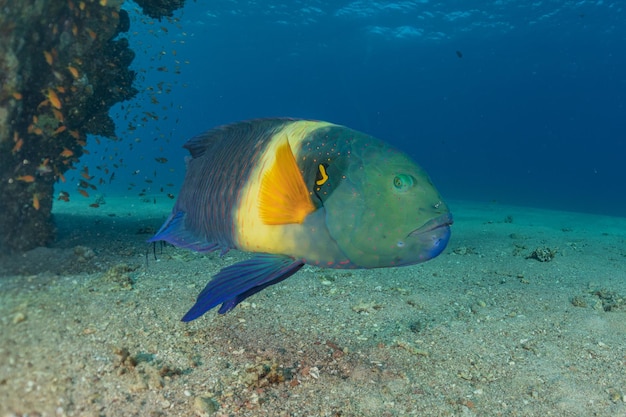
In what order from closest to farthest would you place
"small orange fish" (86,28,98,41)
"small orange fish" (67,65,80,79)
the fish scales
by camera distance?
1. the fish scales
2. "small orange fish" (67,65,80,79)
3. "small orange fish" (86,28,98,41)

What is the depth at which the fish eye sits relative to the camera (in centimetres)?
151

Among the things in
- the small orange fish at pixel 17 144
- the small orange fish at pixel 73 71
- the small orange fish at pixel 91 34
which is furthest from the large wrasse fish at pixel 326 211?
the small orange fish at pixel 91 34

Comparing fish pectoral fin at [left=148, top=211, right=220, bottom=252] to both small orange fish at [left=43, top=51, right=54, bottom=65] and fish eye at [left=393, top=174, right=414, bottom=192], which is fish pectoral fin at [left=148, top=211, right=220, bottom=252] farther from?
small orange fish at [left=43, top=51, right=54, bottom=65]

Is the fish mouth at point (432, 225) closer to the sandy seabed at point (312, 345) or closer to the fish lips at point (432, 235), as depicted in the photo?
the fish lips at point (432, 235)

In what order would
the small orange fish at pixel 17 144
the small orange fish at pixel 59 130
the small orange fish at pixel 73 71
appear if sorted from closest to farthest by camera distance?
the small orange fish at pixel 17 144
the small orange fish at pixel 73 71
the small orange fish at pixel 59 130

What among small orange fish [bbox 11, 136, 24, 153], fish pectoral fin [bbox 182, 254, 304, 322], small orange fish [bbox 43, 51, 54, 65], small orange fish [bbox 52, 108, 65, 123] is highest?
small orange fish [bbox 43, 51, 54, 65]

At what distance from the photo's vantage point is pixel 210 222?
186 cm

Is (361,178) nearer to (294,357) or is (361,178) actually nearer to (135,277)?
(294,357)

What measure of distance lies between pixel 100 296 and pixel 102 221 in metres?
6.65

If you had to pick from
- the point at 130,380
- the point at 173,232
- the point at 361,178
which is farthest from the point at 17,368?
the point at 361,178

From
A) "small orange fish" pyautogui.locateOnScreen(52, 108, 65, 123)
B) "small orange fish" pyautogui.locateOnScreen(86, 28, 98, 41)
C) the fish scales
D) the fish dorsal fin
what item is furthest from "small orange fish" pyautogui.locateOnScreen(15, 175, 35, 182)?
the fish dorsal fin

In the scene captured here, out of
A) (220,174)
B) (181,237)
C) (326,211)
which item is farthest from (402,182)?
(181,237)

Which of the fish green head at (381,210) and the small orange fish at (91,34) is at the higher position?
the small orange fish at (91,34)

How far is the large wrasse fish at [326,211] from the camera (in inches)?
57.4
